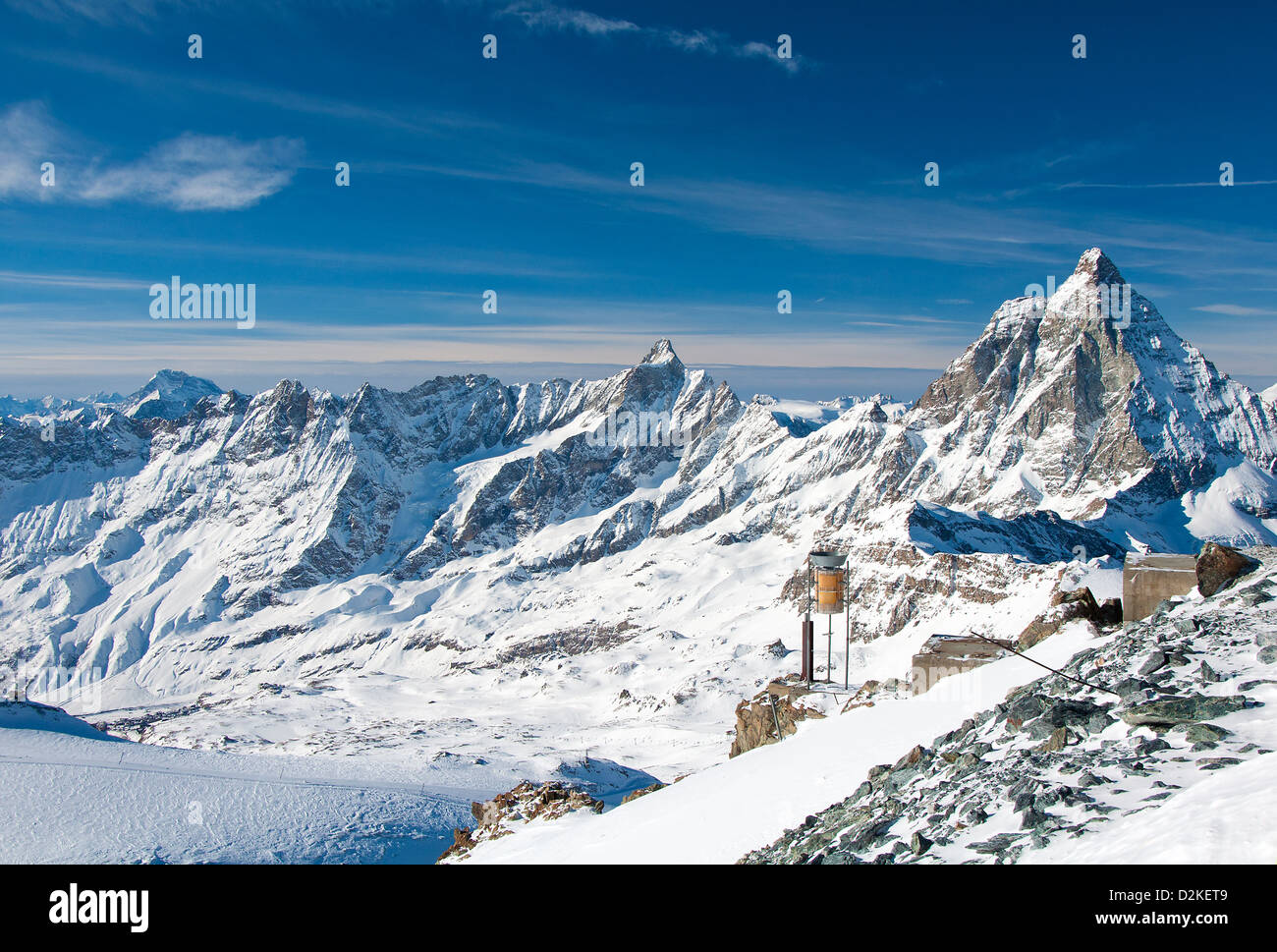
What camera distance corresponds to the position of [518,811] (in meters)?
29.9

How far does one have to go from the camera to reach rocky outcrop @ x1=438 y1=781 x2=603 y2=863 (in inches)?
1080

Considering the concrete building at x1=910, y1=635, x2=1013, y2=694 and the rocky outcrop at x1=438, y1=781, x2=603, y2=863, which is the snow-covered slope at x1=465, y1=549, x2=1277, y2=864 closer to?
the rocky outcrop at x1=438, y1=781, x2=603, y2=863

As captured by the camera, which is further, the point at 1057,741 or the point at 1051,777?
the point at 1057,741

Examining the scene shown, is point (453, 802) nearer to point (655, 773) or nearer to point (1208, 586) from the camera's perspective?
point (1208, 586)

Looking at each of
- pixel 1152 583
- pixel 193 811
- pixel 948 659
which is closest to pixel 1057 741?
pixel 1152 583

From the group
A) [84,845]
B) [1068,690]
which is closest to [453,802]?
[84,845]

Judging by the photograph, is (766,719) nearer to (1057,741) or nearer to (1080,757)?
(1057,741)

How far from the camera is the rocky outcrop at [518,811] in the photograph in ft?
90.0

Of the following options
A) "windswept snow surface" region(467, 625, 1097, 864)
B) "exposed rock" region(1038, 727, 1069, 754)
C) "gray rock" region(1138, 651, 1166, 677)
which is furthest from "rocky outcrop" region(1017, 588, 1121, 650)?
"exposed rock" region(1038, 727, 1069, 754)

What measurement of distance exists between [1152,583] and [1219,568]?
380 centimetres

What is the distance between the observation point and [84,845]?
129ft
